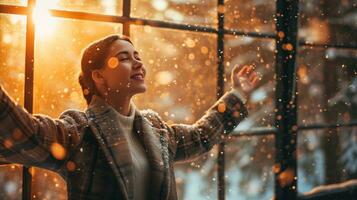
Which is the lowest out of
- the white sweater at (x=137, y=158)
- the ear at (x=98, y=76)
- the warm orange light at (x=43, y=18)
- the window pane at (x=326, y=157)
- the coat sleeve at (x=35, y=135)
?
the window pane at (x=326, y=157)

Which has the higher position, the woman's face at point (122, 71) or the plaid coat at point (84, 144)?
the woman's face at point (122, 71)

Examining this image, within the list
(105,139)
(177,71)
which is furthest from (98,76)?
(177,71)

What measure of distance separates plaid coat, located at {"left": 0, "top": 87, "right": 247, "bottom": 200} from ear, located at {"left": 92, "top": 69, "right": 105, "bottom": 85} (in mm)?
59

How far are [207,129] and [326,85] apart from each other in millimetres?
973

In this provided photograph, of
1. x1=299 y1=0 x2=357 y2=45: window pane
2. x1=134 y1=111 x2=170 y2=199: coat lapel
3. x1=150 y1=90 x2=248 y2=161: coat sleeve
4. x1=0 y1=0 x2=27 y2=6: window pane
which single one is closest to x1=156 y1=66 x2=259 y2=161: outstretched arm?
x1=150 y1=90 x2=248 y2=161: coat sleeve

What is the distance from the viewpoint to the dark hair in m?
1.05

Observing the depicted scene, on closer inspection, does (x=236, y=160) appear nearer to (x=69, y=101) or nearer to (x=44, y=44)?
(x=69, y=101)

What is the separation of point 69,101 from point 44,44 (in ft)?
0.64

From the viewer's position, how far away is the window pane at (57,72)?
48.9 inches

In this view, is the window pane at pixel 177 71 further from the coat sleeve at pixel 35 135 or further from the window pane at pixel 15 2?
the coat sleeve at pixel 35 135

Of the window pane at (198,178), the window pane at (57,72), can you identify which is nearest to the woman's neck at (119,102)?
the window pane at (57,72)

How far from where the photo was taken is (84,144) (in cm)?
98

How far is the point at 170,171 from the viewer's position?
3.71ft

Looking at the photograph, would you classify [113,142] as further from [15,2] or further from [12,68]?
[15,2]
